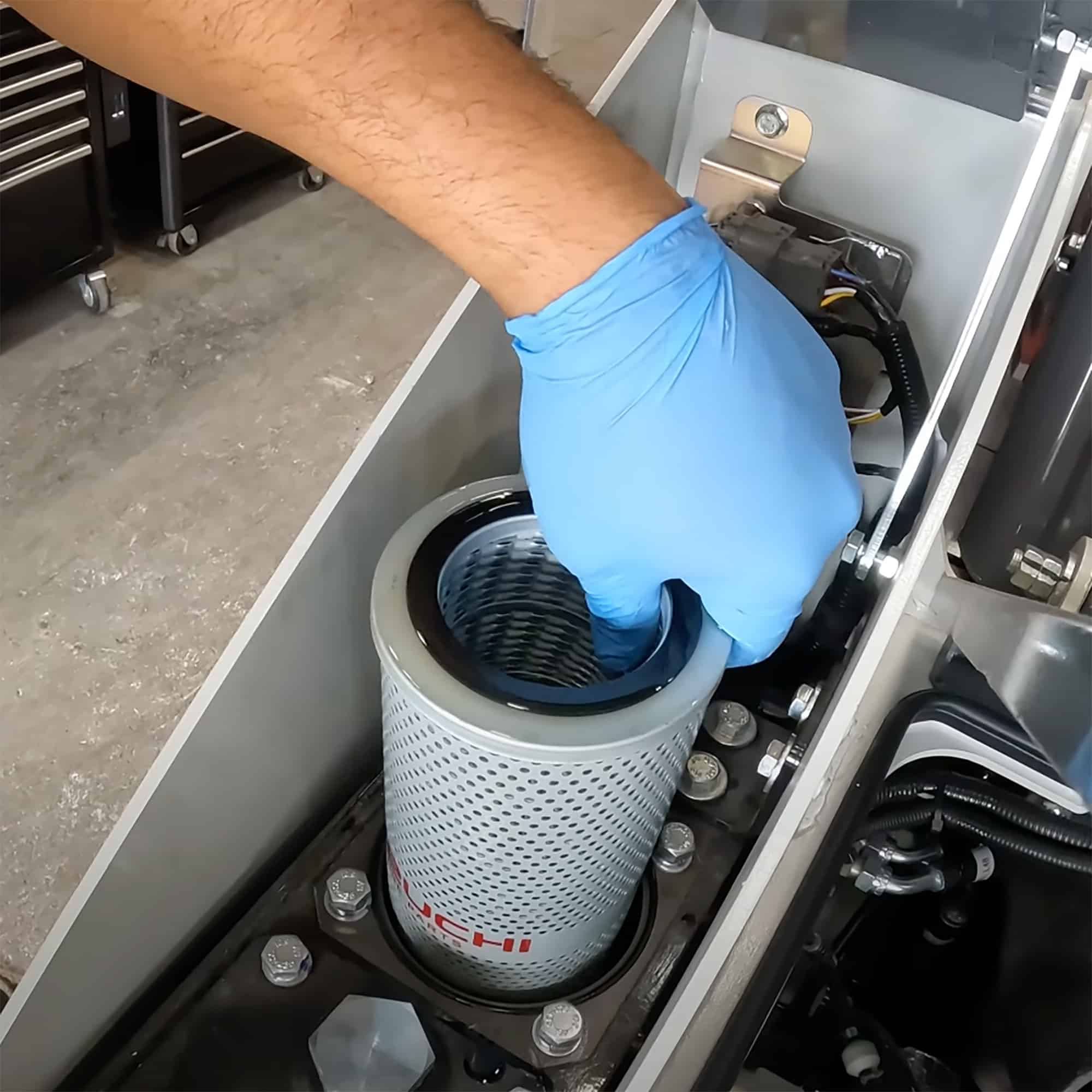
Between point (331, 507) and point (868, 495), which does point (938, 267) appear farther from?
point (331, 507)

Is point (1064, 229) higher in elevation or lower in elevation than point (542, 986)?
higher

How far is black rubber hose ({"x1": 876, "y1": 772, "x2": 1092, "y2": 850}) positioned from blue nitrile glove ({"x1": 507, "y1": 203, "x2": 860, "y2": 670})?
9.3 inches

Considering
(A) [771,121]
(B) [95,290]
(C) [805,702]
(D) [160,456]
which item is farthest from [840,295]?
(B) [95,290]

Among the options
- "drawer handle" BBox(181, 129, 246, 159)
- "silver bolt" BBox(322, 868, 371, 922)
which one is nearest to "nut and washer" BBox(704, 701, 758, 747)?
"silver bolt" BBox(322, 868, 371, 922)

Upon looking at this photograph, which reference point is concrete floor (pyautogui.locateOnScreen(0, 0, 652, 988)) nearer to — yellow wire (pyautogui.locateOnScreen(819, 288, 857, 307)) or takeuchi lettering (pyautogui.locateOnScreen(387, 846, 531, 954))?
yellow wire (pyautogui.locateOnScreen(819, 288, 857, 307))

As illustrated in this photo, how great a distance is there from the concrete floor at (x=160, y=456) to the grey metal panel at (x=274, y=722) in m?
0.36

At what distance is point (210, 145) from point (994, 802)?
1.96 m

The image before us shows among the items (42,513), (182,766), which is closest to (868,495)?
(182,766)

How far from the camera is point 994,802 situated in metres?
0.76

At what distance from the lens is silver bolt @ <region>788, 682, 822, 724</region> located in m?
0.66

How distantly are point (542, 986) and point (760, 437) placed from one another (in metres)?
0.38

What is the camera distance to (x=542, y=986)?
0.68m

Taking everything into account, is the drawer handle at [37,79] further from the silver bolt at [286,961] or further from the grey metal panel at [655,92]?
the silver bolt at [286,961]

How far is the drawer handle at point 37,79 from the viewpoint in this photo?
5.32 feet
